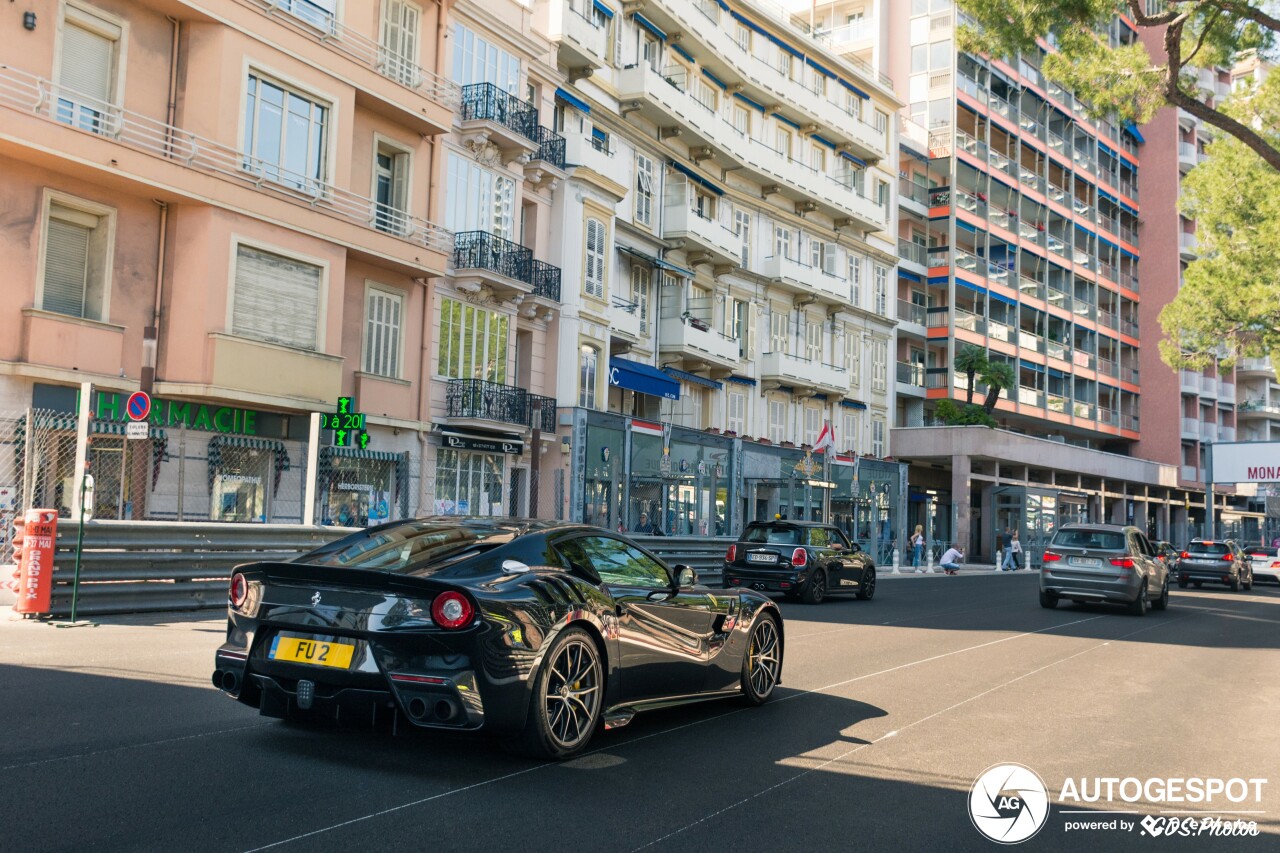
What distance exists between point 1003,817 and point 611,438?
2418cm

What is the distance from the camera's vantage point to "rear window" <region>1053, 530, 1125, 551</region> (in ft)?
67.7

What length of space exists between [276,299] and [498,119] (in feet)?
29.6

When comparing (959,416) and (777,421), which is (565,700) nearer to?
(777,421)

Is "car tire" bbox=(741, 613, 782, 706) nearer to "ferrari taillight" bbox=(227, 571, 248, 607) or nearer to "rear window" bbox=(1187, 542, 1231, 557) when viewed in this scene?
"ferrari taillight" bbox=(227, 571, 248, 607)

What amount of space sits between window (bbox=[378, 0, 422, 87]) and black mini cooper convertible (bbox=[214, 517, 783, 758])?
20.5m

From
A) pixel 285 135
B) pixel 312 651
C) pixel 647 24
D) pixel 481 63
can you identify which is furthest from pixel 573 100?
pixel 312 651

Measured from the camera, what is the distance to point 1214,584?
3988 centimetres

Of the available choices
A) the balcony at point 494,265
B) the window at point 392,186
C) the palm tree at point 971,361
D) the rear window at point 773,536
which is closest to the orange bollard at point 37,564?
the rear window at point 773,536

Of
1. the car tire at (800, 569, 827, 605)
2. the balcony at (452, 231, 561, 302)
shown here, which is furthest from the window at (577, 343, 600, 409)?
the car tire at (800, 569, 827, 605)

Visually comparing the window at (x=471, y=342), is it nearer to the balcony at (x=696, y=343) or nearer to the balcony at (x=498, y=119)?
the balcony at (x=498, y=119)

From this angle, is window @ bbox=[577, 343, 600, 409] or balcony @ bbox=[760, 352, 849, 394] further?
balcony @ bbox=[760, 352, 849, 394]

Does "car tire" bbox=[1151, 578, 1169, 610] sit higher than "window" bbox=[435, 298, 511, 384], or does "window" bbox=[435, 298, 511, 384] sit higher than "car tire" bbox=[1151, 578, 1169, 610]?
"window" bbox=[435, 298, 511, 384]

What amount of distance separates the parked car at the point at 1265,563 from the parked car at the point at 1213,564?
11.5 ft

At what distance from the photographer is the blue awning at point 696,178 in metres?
37.6
